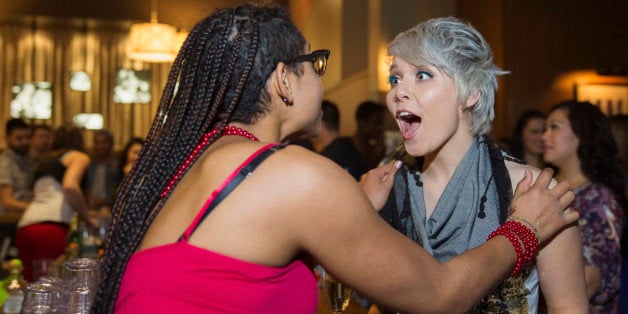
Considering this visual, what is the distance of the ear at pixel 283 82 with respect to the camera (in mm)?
1438

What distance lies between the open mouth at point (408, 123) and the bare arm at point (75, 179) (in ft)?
12.9

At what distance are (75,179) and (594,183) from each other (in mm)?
3743

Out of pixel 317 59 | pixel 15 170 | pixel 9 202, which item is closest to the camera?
pixel 317 59

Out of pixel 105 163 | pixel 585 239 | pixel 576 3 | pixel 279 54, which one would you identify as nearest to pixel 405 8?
pixel 576 3

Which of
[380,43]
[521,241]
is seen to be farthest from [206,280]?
[380,43]

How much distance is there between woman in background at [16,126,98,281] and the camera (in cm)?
545

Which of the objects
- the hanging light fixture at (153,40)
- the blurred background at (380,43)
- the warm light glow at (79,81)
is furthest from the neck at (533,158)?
the warm light glow at (79,81)

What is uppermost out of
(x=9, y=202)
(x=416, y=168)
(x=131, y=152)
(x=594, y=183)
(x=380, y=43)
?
(x=380, y=43)

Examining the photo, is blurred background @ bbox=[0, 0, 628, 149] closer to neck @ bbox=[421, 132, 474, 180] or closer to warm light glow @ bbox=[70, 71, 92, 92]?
warm light glow @ bbox=[70, 71, 92, 92]

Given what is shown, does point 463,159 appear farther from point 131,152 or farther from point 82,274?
point 131,152

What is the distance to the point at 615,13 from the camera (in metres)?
9.07

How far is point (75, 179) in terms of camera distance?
5562 millimetres

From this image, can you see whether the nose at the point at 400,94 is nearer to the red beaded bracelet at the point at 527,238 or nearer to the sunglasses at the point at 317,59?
the sunglasses at the point at 317,59

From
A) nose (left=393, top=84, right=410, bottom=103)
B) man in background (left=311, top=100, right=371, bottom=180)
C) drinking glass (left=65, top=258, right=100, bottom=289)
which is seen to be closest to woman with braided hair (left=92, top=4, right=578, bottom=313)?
nose (left=393, top=84, right=410, bottom=103)
